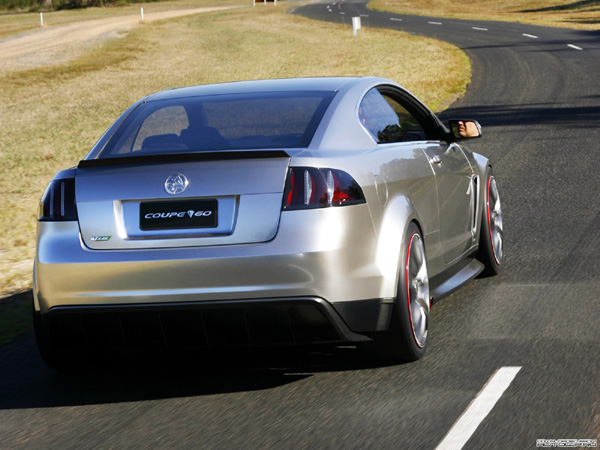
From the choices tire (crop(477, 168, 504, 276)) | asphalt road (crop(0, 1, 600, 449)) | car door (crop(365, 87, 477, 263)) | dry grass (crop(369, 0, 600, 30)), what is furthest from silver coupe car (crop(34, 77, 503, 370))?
dry grass (crop(369, 0, 600, 30))

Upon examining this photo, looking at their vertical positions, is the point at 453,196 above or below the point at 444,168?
below

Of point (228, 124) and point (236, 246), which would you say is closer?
point (236, 246)

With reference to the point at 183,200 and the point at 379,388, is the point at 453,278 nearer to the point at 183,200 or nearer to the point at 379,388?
the point at 379,388

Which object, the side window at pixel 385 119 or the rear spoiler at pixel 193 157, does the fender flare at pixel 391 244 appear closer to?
the side window at pixel 385 119

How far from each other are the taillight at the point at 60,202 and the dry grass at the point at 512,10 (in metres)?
45.9

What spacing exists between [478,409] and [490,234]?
291 centimetres

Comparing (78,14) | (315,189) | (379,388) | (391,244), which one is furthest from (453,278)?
(78,14)

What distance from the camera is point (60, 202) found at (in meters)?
5.14

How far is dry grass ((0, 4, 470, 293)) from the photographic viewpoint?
14.3 metres

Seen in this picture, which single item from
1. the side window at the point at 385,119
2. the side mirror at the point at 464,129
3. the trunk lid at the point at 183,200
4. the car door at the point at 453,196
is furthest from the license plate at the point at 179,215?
the side mirror at the point at 464,129

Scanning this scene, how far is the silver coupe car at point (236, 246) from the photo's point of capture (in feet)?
15.8

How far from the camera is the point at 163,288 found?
191 inches

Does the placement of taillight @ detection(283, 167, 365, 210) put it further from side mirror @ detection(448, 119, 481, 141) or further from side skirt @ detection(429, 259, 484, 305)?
side mirror @ detection(448, 119, 481, 141)

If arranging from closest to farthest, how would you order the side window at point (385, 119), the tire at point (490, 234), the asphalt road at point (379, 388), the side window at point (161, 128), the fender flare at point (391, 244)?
the asphalt road at point (379, 388) → the fender flare at point (391, 244) → the side window at point (161, 128) → the side window at point (385, 119) → the tire at point (490, 234)
